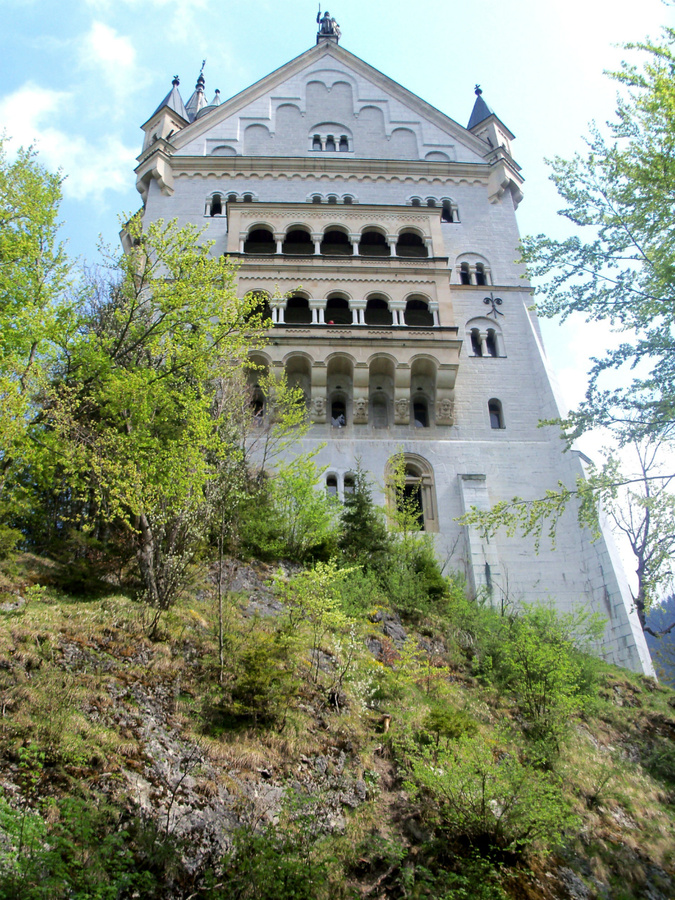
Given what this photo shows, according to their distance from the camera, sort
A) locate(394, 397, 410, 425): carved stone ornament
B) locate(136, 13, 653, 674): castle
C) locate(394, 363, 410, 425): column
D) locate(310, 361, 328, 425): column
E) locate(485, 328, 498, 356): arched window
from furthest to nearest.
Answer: locate(485, 328, 498, 356): arched window < locate(394, 397, 410, 425): carved stone ornament < locate(394, 363, 410, 425): column < locate(310, 361, 328, 425): column < locate(136, 13, 653, 674): castle

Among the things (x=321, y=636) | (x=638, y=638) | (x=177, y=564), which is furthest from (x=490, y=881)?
(x=638, y=638)

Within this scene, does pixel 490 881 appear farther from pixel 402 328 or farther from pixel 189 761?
pixel 402 328

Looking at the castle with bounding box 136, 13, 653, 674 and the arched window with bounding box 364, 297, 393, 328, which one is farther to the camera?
the arched window with bounding box 364, 297, 393, 328

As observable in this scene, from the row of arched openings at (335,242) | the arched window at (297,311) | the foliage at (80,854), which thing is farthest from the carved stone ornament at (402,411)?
the foliage at (80,854)

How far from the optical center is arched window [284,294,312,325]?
2584 centimetres

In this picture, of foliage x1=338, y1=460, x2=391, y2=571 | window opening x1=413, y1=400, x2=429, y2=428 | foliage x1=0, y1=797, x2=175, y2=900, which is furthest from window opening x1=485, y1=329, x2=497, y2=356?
foliage x1=0, y1=797, x2=175, y2=900

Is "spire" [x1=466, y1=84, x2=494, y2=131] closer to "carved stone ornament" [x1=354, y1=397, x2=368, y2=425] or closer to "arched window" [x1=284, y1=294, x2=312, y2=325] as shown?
"arched window" [x1=284, y1=294, x2=312, y2=325]

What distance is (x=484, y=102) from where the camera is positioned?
1359 inches

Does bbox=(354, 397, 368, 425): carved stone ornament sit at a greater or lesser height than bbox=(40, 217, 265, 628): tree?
greater

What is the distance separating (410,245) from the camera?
28.5 meters

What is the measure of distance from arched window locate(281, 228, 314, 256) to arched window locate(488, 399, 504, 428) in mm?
9168

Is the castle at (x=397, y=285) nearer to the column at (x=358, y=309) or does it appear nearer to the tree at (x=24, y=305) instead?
the column at (x=358, y=309)

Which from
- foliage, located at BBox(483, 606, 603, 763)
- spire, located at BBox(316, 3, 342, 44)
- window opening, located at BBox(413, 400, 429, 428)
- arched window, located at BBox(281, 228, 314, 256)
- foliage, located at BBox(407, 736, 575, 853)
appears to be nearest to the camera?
foliage, located at BBox(407, 736, 575, 853)

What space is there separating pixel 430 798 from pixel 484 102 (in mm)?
33630
